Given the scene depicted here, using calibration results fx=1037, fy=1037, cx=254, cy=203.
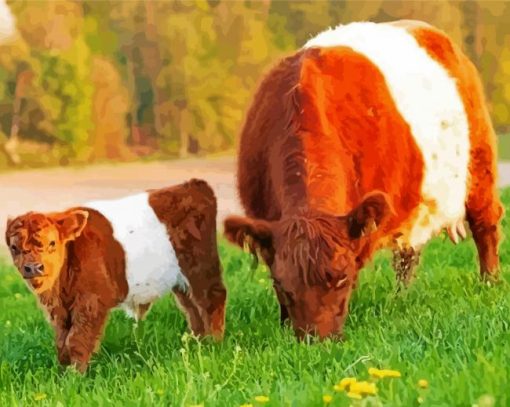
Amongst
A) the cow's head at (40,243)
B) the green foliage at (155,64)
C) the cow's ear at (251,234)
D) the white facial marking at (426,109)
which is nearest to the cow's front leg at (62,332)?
the cow's head at (40,243)

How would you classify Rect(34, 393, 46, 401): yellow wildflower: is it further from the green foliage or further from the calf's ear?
the green foliage

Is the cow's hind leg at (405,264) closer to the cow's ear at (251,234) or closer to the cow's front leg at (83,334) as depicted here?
the cow's ear at (251,234)

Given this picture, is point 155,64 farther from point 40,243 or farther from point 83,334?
point 40,243

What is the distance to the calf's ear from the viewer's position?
5582 mm

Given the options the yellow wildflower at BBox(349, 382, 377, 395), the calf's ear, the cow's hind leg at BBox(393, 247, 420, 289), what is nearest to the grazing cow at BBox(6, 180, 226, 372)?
the calf's ear

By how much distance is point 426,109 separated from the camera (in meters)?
6.90

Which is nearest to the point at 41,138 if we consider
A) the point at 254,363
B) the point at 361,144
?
the point at 361,144

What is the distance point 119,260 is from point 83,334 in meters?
0.47

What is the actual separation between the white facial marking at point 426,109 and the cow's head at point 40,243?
2.19 meters

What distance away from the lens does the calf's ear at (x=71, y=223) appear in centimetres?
Result: 558

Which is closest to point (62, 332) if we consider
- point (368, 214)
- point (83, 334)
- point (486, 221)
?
point (83, 334)

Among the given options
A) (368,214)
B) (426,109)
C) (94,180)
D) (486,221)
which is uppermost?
(426,109)

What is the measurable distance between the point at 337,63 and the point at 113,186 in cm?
1026

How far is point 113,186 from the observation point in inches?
645
